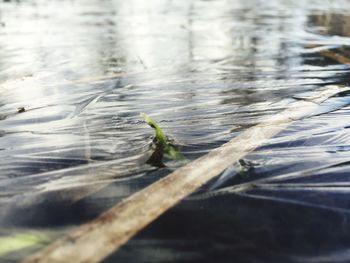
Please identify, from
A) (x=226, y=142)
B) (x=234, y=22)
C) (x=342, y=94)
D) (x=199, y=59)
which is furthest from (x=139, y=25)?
(x=226, y=142)

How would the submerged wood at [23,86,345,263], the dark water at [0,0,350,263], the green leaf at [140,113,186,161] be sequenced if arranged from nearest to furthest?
the submerged wood at [23,86,345,263], the dark water at [0,0,350,263], the green leaf at [140,113,186,161]

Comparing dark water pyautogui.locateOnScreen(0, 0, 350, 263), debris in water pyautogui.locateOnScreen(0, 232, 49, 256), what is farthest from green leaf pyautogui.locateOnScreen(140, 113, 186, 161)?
debris in water pyautogui.locateOnScreen(0, 232, 49, 256)

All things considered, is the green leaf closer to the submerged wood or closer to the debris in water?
the submerged wood

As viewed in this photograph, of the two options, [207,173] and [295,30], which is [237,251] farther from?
[295,30]

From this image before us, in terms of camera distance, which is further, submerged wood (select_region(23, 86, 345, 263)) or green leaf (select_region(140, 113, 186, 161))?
green leaf (select_region(140, 113, 186, 161))

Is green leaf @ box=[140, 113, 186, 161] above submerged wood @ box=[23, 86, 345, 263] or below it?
above

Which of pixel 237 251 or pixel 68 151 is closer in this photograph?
pixel 237 251
